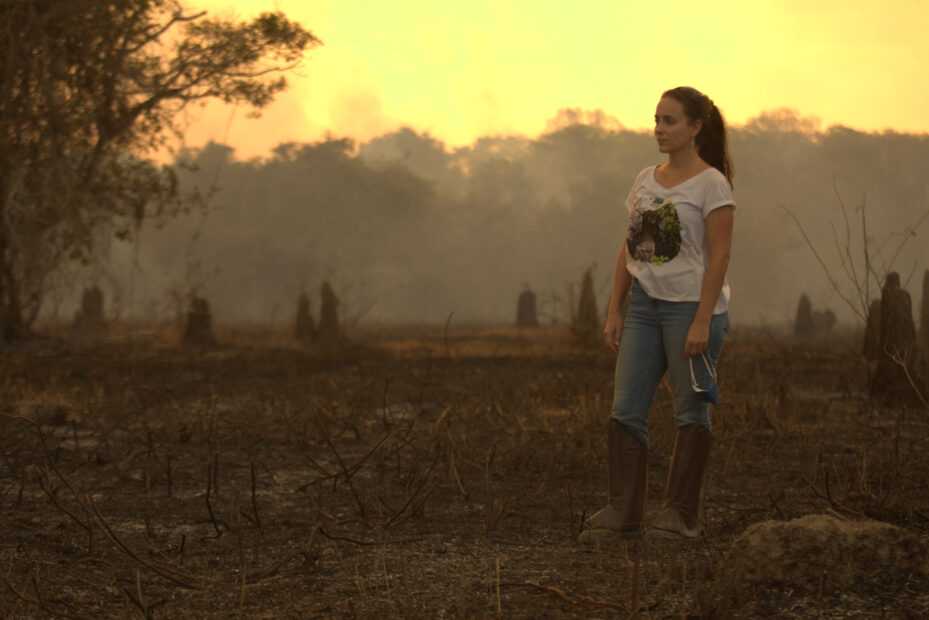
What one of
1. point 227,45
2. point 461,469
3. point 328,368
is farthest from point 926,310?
point 461,469

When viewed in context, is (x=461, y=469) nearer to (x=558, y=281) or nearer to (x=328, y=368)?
(x=328, y=368)

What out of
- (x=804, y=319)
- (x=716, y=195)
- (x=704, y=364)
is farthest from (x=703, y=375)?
(x=804, y=319)

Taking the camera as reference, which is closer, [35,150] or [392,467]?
[392,467]

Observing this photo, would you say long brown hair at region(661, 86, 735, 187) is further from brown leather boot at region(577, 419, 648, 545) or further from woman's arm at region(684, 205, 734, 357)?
brown leather boot at region(577, 419, 648, 545)

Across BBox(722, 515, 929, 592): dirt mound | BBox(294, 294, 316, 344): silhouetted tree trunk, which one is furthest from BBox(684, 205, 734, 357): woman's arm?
BBox(294, 294, 316, 344): silhouetted tree trunk

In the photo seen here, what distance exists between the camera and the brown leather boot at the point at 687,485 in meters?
3.71

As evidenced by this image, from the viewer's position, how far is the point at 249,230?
48.9 m

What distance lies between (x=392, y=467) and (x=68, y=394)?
4.83 meters

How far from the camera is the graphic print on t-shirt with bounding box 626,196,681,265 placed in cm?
366

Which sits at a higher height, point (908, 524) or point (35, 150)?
point (35, 150)

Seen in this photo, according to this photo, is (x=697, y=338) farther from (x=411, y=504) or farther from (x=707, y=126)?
(x=411, y=504)

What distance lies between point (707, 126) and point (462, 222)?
58.7 metres

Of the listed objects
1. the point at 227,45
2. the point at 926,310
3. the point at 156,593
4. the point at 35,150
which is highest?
the point at 227,45

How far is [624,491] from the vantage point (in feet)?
12.4
